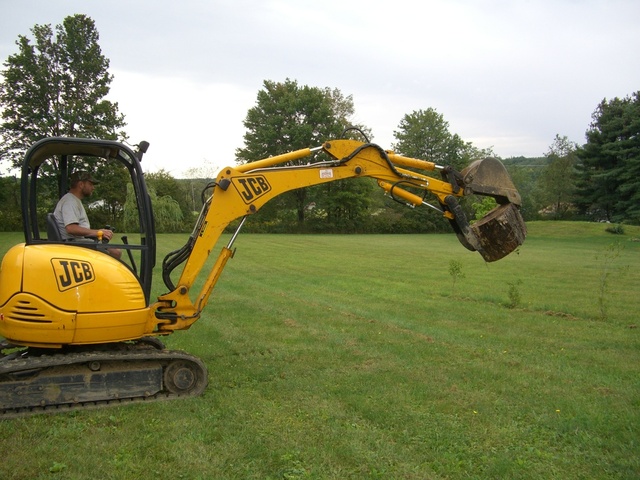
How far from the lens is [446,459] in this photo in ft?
14.6

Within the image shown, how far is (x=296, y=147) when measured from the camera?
2272 inches

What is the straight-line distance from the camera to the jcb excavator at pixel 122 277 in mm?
5129

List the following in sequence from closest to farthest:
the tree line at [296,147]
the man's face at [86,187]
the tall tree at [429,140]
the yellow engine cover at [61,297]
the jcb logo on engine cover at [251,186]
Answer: the yellow engine cover at [61,297] → the man's face at [86,187] → the jcb logo on engine cover at [251,186] → the tree line at [296,147] → the tall tree at [429,140]

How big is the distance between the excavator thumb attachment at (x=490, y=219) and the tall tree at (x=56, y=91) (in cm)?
4371

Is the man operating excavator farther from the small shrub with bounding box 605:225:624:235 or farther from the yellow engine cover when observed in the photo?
the small shrub with bounding box 605:225:624:235

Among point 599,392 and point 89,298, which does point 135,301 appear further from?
point 599,392

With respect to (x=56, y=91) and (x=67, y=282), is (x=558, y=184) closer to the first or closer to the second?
(x=56, y=91)

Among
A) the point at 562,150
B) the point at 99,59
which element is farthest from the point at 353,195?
the point at 562,150

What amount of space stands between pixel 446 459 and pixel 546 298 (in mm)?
10853

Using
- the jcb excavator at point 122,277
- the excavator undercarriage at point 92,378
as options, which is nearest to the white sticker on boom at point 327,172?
the jcb excavator at point 122,277

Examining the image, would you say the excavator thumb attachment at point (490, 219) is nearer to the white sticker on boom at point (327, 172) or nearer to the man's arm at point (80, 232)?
the white sticker on boom at point (327, 172)

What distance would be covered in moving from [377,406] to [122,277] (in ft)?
10.4

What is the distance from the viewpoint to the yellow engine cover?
5.08 meters

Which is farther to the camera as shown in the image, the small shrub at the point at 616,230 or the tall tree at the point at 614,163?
the tall tree at the point at 614,163
